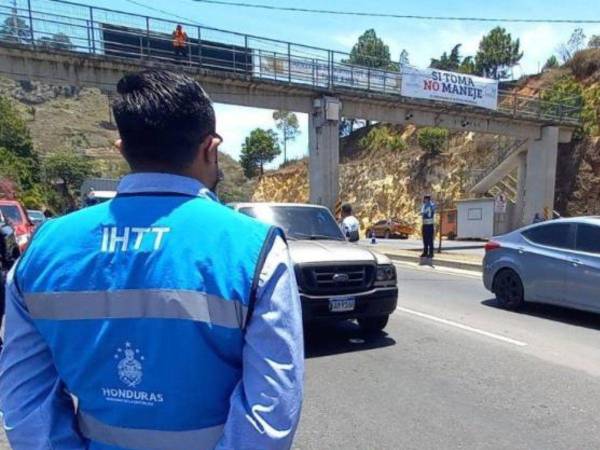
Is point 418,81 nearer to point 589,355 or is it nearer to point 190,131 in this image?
point 589,355

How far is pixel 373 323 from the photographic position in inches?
288

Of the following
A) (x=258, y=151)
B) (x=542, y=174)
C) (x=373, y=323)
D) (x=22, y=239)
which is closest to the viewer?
(x=373, y=323)

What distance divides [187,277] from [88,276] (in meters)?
0.27

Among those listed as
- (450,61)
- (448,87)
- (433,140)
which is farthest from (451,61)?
(448,87)

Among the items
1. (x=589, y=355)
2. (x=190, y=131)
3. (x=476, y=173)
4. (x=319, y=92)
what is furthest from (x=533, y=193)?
(x=190, y=131)

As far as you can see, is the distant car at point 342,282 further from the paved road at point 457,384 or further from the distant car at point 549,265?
the distant car at point 549,265

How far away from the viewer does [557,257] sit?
328 inches

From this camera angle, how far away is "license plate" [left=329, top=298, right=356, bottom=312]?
6398 millimetres

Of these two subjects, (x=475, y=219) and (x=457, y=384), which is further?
(x=475, y=219)

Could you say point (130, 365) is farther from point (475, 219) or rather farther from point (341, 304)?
point (475, 219)

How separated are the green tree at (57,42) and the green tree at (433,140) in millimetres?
32617

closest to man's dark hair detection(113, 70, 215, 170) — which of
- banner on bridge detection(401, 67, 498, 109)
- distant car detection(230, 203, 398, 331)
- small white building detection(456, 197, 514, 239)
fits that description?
distant car detection(230, 203, 398, 331)

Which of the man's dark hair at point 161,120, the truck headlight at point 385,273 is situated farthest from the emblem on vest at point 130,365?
the truck headlight at point 385,273

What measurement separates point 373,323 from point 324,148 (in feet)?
56.0
